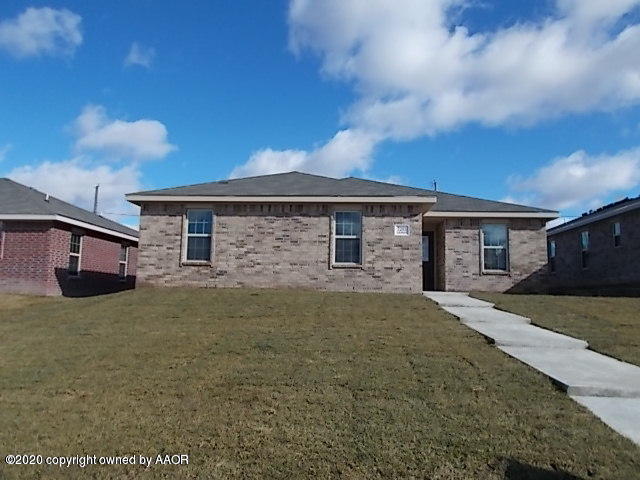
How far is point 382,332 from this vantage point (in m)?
8.34

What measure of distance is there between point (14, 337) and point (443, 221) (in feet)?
43.0

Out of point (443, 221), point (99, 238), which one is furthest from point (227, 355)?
point (99, 238)

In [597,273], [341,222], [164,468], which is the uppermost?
[341,222]

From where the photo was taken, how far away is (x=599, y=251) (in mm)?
18859

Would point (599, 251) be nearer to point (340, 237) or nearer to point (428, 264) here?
point (428, 264)

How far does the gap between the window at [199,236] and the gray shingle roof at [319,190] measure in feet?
2.19

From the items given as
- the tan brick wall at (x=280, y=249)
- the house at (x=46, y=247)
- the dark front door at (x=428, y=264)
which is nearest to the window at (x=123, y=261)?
the house at (x=46, y=247)

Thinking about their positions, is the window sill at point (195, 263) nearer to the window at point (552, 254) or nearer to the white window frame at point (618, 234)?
the white window frame at point (618, 234)

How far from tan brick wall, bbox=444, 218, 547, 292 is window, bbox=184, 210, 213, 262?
7731 mm

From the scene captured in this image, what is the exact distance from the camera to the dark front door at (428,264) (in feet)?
63.0

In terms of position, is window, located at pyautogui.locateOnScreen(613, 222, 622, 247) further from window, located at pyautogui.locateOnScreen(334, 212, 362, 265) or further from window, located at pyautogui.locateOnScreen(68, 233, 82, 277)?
window, located at pyautogui.locateOnScreen(68, 233, 82, 277)

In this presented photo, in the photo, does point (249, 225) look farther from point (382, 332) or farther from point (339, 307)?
point (382, 332)

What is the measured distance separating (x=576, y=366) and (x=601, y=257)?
46.0 feet

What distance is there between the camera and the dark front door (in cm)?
1920
